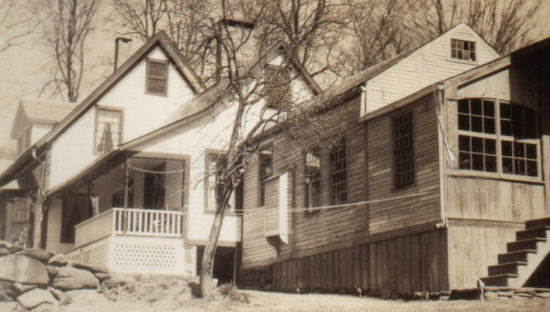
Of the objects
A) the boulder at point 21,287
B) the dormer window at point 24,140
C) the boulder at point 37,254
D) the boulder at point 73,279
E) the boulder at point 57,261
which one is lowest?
the boulder at point 21,287

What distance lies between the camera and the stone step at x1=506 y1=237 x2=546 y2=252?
A: 18469 mm

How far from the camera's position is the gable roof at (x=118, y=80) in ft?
102

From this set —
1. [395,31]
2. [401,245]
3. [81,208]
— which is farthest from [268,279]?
[395,31]

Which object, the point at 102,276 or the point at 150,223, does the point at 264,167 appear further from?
the point at 102,276

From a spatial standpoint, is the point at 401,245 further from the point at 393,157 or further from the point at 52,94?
the point at 52,94

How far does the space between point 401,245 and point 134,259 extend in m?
8.98

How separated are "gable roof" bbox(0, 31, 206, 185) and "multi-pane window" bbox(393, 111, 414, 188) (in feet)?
41.8

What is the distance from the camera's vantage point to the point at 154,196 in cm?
3020

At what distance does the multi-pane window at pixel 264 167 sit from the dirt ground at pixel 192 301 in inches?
181

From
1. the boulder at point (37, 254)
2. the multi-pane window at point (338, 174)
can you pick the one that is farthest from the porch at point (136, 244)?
the multi-pane window at point (338, 174)

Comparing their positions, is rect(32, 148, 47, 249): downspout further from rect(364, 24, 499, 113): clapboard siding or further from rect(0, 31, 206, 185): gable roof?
rect(364, 24, 499, 113): clapboard siding

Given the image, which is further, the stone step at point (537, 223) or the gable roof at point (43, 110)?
the gable roof at point (43, 110)

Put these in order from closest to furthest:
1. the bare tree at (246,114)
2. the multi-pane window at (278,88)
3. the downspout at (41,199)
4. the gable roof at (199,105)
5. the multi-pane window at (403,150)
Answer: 1. the multi-pane window at (403,150)
2. the bare tree at (246,114)
3. the multi-pane window at (278,88)
4. the gable roof at (199,105)
5. the downspout at (41,199)

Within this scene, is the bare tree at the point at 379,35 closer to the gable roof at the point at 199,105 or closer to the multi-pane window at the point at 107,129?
the gable roof at the point at 199,105
